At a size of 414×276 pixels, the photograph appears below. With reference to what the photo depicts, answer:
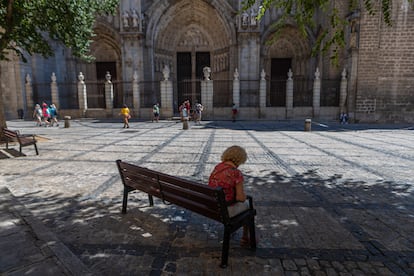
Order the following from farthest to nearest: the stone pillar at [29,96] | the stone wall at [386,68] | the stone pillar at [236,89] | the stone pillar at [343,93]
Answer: the stone pillar at [29,96], the stone pillar at [236,89], the stone pillar at [343,93], the stone wall at [386,68]

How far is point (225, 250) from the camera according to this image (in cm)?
246

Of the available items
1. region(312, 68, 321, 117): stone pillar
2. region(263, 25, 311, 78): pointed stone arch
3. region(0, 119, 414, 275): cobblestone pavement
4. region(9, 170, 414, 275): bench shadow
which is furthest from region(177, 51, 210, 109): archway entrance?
region(9, 170, 414, 275): bench shadow

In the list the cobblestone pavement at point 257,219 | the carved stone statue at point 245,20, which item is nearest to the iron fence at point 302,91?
the carved stone statue at point 245,20

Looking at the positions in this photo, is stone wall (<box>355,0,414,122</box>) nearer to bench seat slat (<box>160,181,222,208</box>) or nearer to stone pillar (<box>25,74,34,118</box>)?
bench seat slat (<box>160,181,222,208</box>)

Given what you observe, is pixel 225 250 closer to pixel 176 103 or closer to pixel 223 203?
pixel 223 203

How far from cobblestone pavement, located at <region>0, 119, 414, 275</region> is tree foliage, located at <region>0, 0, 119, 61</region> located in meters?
4.52

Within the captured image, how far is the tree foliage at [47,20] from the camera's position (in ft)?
26.1

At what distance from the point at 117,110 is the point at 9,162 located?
498 inches

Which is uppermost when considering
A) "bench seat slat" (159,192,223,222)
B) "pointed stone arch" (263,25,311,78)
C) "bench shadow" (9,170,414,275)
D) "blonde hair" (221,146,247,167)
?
"pointed stone arch" (263,25,311,78)

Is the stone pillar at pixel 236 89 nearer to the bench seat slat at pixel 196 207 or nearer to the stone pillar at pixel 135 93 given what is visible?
the stone pillar at pixel 135 93

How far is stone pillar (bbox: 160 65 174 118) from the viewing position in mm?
18109

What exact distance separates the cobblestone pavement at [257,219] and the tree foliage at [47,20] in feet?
14.8

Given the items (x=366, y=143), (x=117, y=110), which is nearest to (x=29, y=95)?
(x=117, y=110)

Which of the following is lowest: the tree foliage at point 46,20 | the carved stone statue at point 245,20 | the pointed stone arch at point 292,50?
the tree foliage at point 46,20
